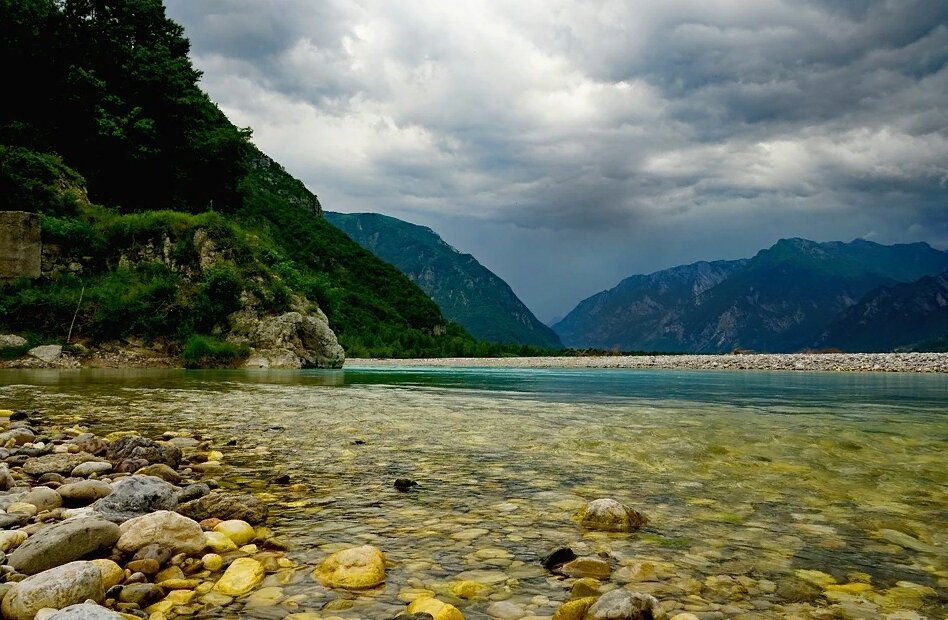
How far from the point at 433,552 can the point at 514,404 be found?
10953 millimetres

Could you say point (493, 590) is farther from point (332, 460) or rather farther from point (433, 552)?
point (332, 460)

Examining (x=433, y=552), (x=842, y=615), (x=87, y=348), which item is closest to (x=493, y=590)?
(x=433, y=552)

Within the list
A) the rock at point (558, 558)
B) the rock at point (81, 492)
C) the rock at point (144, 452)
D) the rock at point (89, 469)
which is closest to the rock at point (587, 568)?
the rock at point (558, 558)

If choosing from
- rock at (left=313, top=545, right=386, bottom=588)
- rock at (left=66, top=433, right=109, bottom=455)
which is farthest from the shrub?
rock at (left=313, top=545, right=386, bottom=588)

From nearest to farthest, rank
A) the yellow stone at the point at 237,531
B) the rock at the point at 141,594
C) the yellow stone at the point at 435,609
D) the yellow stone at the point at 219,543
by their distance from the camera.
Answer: the yellow stone at the point at 435,609
the rock at the point at 141,594
the yellow stone at the point at 219,543
the yellow stone at the point at 237,531

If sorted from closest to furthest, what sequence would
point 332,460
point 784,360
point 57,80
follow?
point 332,460 < point 57,80 < point 784,360

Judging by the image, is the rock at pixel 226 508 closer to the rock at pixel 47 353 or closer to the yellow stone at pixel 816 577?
the yellow stone at pixel 816 577

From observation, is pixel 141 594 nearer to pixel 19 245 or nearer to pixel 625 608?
pixel 625 608

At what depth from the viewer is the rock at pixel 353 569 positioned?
316 centimetres

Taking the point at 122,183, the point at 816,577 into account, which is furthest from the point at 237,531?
the point at 122,183

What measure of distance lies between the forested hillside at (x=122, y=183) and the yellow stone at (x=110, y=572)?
2975 centimetres

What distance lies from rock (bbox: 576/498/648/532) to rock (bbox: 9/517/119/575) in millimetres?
3360

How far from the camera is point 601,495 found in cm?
535

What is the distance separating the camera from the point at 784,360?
52812 mm
